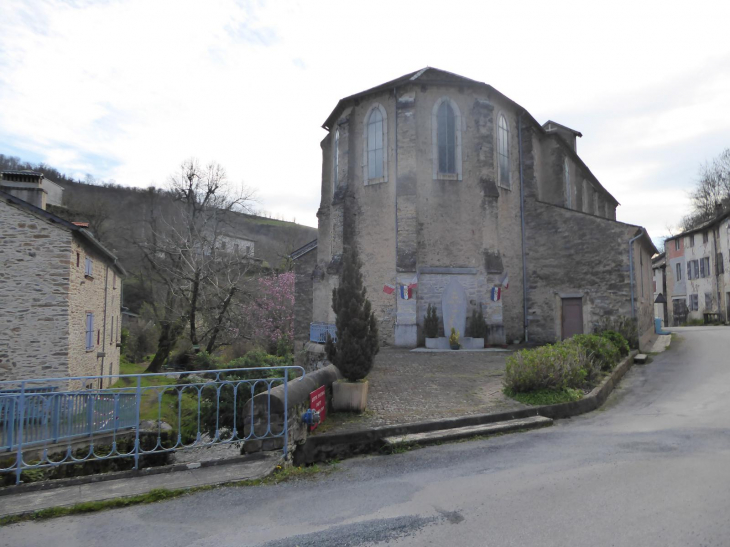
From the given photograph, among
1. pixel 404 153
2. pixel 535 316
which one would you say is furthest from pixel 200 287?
pixel 535 316

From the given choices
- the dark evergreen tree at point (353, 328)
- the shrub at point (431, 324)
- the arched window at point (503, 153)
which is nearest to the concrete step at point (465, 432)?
the dark evergreen tree at point (353, 328)

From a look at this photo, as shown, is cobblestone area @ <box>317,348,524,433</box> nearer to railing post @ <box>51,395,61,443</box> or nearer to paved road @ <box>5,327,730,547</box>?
paved road @ <box>5,327,730,547</box>

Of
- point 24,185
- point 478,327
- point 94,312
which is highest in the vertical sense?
point 24,185

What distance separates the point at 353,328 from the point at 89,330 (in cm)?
1325

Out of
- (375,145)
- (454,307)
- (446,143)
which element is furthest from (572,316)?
(375,145)

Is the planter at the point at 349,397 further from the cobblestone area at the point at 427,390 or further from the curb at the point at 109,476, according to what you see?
the curb at the point at 109,476

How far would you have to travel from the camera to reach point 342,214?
18547mm

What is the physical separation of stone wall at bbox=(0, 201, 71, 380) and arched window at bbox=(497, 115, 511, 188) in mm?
15324

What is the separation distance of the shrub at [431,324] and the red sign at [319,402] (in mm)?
9808

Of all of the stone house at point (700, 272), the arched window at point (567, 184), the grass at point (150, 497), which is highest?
the arched window at point (567, 184)

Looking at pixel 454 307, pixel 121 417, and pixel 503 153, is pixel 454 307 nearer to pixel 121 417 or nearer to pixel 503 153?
pixel 503 153

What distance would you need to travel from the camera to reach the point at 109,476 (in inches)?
203

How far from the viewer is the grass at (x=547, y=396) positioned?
842cm

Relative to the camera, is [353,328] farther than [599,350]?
No
